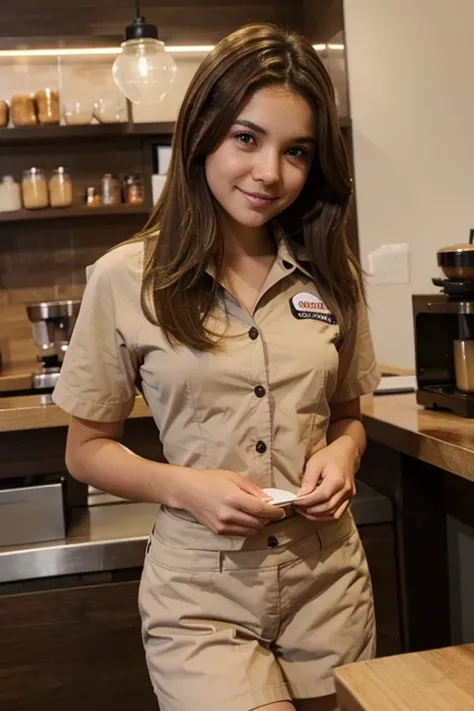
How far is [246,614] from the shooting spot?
1129 millimetres

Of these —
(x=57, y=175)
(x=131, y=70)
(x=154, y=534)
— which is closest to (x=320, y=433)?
(x=154, y=534)

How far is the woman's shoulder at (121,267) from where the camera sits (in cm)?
116

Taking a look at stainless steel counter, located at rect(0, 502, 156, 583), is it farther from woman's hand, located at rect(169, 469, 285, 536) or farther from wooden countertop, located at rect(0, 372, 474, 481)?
woman's hand, located at rect(169, 469, 285, 536)

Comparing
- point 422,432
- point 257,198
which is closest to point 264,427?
point 257,198

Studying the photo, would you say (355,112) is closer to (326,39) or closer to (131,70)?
(326,39)

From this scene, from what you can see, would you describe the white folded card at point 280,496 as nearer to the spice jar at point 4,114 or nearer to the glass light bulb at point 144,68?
the glass light bulb at point 144,68

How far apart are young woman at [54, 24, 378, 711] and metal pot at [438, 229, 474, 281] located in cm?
41

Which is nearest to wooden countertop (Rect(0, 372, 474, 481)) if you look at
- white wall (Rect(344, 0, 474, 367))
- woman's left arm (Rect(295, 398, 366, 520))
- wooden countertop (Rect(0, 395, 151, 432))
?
wooden countertop (Rect(0, 395, 151, 432))

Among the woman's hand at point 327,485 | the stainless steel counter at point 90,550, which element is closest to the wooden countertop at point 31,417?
the stainless steel counter at point 90,550

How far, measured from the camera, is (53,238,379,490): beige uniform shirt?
1.13m

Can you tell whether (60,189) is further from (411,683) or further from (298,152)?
(411,683)

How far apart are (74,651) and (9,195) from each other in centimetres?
241

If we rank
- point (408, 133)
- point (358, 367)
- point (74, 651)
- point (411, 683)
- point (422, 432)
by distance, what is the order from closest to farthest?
point (411, 683)
point (358, 367)
point (422, 432)
point (74, 651)
point (408, 133)

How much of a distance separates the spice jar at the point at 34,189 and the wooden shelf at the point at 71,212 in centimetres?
3
